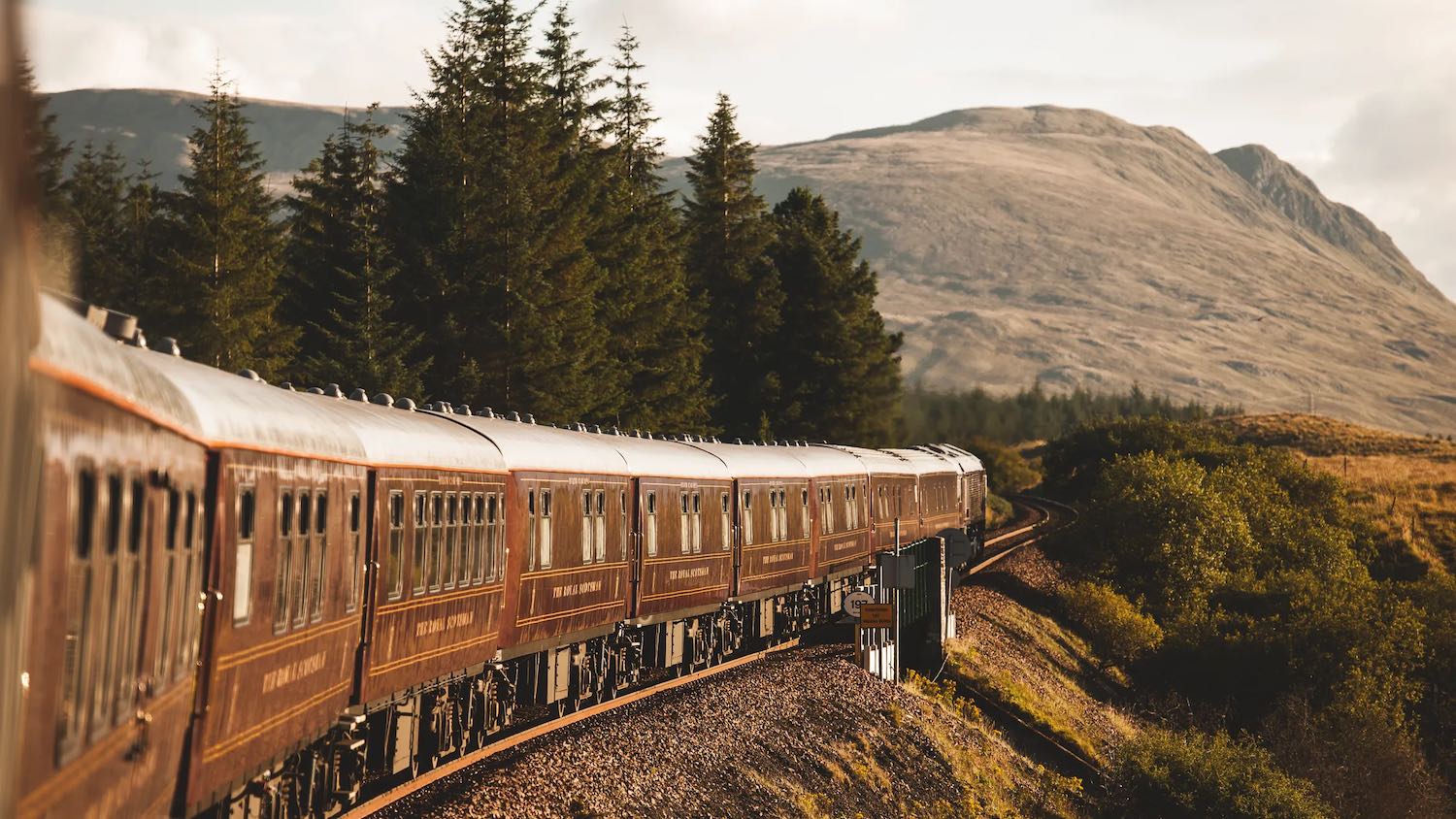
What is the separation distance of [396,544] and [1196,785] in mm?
23692

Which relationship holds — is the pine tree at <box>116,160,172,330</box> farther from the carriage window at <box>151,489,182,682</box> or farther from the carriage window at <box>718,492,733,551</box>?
the carriage window at <box>151,489,182,682</box>

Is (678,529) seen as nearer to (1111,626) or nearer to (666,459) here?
(666,459)

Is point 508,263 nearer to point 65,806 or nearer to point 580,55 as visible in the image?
point 580,55

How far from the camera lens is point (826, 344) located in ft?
266

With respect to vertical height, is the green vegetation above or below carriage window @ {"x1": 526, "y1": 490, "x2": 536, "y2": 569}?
below

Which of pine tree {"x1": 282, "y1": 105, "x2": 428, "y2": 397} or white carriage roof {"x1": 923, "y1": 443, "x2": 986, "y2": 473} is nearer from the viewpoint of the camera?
pine tree {"x1": 282, "y1": 105, "x2": 428, "y2": 397}

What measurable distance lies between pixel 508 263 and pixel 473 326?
2.34 metres

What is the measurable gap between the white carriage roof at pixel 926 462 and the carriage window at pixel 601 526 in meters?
22.8

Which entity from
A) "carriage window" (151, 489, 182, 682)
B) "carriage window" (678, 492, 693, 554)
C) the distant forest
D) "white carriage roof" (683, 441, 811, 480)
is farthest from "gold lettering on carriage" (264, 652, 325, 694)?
the distant forest

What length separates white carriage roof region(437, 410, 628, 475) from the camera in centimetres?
1758

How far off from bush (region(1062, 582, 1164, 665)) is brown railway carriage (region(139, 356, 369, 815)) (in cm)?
3983

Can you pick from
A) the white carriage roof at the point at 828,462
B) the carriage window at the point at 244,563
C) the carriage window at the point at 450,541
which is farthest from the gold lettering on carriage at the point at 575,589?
the white carriage roof at the point at 828,462

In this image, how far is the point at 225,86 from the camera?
192 feet

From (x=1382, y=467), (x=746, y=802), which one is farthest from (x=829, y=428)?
(x=746, y=802)
